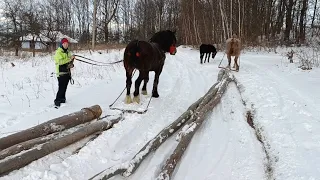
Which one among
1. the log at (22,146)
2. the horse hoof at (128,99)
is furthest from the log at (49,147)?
the horse hoof at (128,99)

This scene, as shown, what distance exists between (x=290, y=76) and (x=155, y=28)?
44660mm

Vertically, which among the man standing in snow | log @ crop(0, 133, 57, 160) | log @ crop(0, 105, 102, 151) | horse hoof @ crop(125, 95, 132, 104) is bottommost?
log @ crop(0, 133, 57, 160)

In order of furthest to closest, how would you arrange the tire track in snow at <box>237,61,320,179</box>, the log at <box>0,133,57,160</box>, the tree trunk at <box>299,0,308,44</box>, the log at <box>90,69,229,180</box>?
the tree trunk at <box>299,0,308,44</box>
the tire track in snow at <box>237,61,320,179</box>
the log at <box>0,133,57,160</box>
the log at <box>90,69,229,180</box>

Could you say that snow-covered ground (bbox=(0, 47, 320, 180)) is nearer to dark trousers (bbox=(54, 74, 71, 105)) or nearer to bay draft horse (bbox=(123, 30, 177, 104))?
dark trousers (bbox=(54, 74, 71, 105))

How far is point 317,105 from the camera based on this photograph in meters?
7.47

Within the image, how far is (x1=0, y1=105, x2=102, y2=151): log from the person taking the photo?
4.67m

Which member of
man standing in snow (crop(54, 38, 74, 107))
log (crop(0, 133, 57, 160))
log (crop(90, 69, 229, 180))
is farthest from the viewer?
man standing in snow (crop(54, 38, 74, 107))

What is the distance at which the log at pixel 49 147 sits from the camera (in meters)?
3.99

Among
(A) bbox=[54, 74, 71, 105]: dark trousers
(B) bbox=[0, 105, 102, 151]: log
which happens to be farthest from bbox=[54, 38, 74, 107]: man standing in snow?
(B) bbox=[0, 105, 102, 151]: log

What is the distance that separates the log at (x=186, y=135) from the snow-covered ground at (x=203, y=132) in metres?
0.13

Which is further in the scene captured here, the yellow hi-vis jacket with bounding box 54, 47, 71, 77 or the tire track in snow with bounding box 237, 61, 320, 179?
the yellow hi-vis jacket with bounding box 54, 47, 71, 77

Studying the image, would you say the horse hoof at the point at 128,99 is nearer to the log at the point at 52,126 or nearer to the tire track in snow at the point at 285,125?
the log at the point at 52,126

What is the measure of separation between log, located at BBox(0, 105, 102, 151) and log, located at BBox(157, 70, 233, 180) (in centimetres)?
188

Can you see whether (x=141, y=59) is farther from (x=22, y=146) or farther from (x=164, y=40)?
(x=22, y=146)
